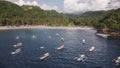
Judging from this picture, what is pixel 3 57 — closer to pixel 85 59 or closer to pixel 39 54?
pixel 39 54

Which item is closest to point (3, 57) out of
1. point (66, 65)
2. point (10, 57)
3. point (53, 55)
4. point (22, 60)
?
point (10, 57)

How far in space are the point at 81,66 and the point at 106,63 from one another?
47.2 ft

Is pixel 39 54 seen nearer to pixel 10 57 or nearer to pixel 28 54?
pixel 28 54

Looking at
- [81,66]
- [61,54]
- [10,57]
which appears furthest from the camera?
[61,54]

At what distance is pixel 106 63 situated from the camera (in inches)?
4547

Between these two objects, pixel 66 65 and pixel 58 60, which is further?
pixel 58 60

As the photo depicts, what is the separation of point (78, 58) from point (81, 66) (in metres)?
13.3

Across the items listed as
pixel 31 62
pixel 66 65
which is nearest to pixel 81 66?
pixel 66 65

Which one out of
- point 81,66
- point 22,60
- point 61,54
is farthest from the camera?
point 61,54

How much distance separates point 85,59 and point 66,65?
16.7 meters

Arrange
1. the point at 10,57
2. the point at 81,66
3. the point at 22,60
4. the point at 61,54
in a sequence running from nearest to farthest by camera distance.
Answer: the point at 81,66
the point at 22,60
the point at 10,57
the point at 61,54

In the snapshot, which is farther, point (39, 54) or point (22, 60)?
point (39, 54)

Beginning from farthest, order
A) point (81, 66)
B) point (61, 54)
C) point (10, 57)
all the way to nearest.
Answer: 1. point (61, 54)
2. point (10, 57)
3. point (81, 66)

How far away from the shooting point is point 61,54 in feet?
454
